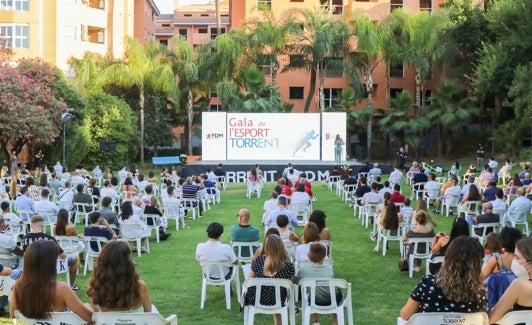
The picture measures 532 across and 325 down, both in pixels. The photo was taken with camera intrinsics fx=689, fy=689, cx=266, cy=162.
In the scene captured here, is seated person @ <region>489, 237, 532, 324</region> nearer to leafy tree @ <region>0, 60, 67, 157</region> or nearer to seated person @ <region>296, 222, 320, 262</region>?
seated person @ <region>296, 222, 320, 262</region>

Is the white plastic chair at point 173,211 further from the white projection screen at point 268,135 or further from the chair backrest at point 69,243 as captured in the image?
the white projection screen at point 268,135

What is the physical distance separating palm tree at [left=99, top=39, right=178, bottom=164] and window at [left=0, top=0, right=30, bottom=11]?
7.03 meters

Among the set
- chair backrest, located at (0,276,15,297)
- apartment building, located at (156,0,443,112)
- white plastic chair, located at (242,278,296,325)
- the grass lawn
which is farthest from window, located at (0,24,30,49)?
white plastic chair, located at (242,278,296,325)

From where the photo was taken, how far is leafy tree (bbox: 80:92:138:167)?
3800cm

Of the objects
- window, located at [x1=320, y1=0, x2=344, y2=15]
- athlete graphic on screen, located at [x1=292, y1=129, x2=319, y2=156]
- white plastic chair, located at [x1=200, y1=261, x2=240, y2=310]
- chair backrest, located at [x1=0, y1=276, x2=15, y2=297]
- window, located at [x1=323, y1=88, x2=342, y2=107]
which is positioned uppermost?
window, located at [x1=320, y1=0, x2=344, y2=15]

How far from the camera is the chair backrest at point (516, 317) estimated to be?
205 inches

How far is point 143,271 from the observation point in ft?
38.0

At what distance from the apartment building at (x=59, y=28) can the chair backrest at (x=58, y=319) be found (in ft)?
117

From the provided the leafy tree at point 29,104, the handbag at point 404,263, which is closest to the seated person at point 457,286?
the handbag at point 404,263

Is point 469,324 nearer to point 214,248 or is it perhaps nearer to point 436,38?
point 214,248

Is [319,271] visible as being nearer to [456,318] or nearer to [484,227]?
[456,318]

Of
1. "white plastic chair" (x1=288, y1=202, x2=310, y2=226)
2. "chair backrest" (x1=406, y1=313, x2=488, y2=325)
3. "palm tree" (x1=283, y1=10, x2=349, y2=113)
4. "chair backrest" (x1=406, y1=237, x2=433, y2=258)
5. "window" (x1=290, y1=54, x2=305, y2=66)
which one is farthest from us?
"window" (x1=290, y1=54, x2=305, y2=66)

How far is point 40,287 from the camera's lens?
507cm

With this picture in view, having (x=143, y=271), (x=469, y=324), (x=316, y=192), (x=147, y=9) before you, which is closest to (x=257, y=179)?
(x=316, y=192)
